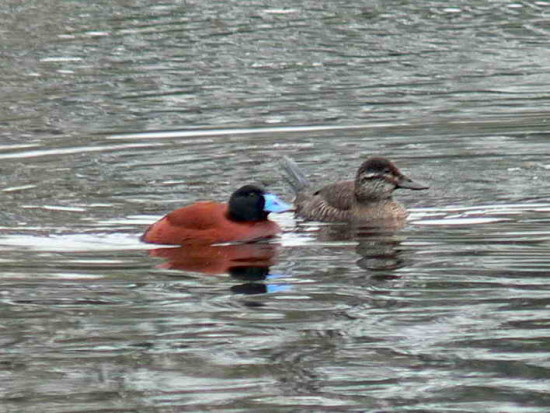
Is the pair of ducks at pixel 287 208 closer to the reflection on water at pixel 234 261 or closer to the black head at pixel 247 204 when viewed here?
the black head at pixel 247 204

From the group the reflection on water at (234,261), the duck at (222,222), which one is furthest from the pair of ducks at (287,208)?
the reflection on water at (234,261)

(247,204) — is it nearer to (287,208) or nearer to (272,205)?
(272,205)

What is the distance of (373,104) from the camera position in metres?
18.3

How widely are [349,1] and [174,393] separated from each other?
797 inches

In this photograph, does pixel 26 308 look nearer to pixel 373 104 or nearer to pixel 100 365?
pixel 100 365

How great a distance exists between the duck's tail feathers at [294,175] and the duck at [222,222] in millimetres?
2022

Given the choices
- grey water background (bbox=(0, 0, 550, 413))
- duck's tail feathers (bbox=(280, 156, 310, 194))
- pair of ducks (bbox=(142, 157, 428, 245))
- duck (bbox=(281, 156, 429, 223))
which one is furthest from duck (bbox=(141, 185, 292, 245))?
duck's tail feathers (bbox=(280, 156, 310, 194))

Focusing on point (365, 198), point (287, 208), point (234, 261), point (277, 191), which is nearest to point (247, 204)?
point (287, 208)

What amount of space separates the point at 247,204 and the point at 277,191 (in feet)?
8.86

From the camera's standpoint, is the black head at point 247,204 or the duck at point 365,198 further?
the duck at point 365,198

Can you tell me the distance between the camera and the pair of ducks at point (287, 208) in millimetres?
11812

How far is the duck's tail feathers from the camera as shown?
46.8ft

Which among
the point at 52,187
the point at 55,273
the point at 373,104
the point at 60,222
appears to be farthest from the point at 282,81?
the point at 55,273

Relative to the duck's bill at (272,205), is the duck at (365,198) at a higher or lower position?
lower
